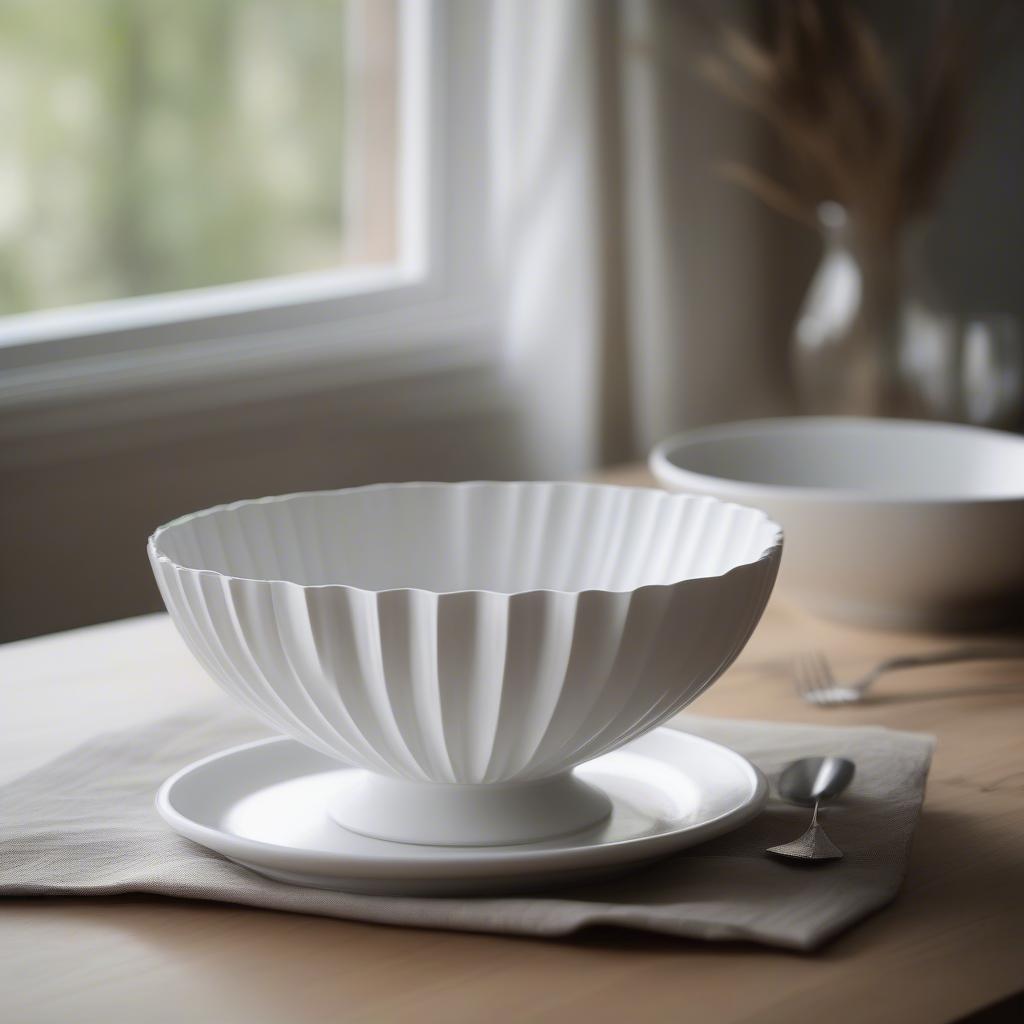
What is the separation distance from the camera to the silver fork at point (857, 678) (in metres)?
0.98

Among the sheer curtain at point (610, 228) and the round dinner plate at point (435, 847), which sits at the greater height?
the sheer curtain at point (610, 228)

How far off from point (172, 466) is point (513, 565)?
96 cm

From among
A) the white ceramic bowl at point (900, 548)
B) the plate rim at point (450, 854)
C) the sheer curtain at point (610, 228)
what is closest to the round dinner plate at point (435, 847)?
the plate rim at point (450, 854)

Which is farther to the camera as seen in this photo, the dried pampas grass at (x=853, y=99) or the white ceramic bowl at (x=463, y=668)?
the dried pampas grass at (x=853, y=99)

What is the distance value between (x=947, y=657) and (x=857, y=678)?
74 millimetres

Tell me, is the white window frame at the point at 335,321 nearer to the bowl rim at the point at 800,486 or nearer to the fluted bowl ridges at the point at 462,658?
the bowl rim at the point at 800,486

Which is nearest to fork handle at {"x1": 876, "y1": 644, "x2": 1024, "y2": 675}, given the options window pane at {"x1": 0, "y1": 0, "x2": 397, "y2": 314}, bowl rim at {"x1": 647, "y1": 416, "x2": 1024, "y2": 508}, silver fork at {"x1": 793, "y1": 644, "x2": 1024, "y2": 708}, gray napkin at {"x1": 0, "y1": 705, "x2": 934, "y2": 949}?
silver fork at {"x1": 793, "y1": 644, "x2": 1024, "y2": 708}

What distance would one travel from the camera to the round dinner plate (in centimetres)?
61

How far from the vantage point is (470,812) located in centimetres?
65

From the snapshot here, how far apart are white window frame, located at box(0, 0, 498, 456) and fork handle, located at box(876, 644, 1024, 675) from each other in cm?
94

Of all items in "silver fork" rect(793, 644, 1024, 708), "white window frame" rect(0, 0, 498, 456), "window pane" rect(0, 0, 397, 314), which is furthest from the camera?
"window pane" rect(0, 0, 397, 314)

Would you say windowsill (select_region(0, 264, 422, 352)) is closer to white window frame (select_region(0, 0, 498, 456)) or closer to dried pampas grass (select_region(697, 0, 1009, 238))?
white window frame (select_region(0, 0, 498, 456))

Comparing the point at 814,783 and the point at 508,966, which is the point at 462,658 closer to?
the point at 508,966

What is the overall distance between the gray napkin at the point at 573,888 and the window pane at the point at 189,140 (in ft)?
4.53
